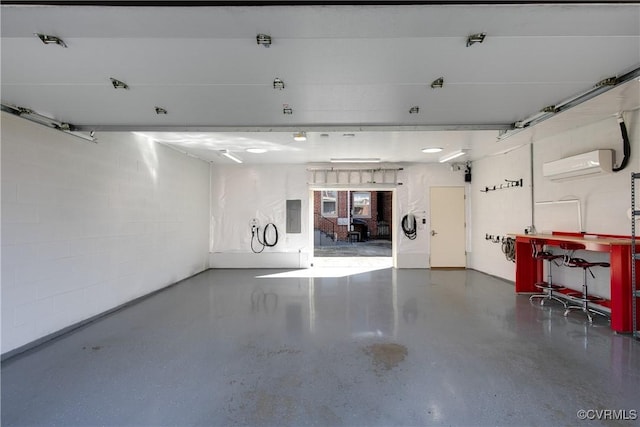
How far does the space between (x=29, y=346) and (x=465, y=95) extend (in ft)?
15.4

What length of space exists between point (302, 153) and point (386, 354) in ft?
13.3

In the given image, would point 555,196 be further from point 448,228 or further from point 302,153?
point 302,153

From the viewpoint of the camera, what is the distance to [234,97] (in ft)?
8.44

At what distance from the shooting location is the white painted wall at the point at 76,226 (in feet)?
8.71

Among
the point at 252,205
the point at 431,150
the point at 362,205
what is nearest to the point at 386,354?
the point at 431,150

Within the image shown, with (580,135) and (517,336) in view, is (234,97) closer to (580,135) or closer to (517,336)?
(517,336)

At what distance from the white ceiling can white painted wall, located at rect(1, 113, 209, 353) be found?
0.48 meters

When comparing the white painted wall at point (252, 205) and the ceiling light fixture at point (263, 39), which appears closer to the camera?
the ceiling light fixture at point (263, 39)

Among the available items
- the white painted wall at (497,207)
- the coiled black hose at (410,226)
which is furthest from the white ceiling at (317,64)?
the coiled black hose at (410,226)

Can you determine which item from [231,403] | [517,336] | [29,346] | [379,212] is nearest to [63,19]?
[231,403]

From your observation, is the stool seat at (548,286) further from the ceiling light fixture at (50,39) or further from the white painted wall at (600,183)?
the ceiling light fixture at (50,39)

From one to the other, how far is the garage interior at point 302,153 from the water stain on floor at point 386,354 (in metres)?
0.02

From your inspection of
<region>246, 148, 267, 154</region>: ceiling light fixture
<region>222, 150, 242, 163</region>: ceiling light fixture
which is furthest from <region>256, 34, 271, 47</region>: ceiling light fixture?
<region>222, 150, 242, 163</region>: ceiling light fixture

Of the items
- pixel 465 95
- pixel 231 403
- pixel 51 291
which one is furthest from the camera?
pixel 51 291
